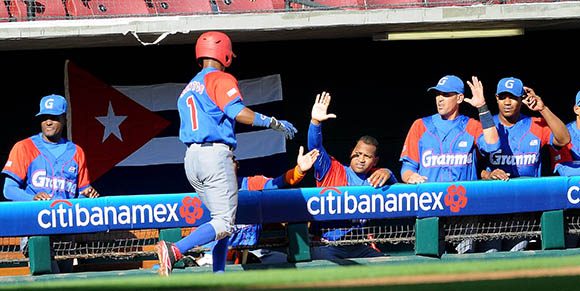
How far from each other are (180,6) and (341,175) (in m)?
2.51

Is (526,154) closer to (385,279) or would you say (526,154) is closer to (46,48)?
(385,279)

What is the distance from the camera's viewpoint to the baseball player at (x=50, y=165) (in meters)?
8.04

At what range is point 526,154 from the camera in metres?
8.31

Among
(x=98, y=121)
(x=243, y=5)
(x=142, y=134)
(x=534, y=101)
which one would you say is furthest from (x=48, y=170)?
(x=534, y=101)

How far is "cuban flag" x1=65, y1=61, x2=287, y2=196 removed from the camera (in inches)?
402

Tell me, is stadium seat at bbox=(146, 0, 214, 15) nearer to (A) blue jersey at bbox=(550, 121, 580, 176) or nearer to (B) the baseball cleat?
(A) blue jersey at bbox=(550, 121, 580, 176)

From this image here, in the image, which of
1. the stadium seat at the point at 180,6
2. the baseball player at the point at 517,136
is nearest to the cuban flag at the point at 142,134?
the stadium seat at the point at 180,6

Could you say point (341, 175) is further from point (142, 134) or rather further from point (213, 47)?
point (142, 134)

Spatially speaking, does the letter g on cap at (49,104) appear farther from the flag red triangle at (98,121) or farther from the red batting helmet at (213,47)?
the flag red triangle at (98,121)

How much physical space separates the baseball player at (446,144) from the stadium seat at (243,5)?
6.54 ft

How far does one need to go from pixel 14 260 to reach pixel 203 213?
1203 millimetres

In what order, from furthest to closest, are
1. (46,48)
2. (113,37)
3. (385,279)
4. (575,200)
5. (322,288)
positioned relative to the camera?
1. (46,48)
2. (113,37)
3. (575,200)
4. (385,279)
5. (322,288)

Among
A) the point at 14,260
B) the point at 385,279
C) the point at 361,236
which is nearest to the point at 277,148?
the point at 361,236

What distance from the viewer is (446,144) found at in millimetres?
8125
